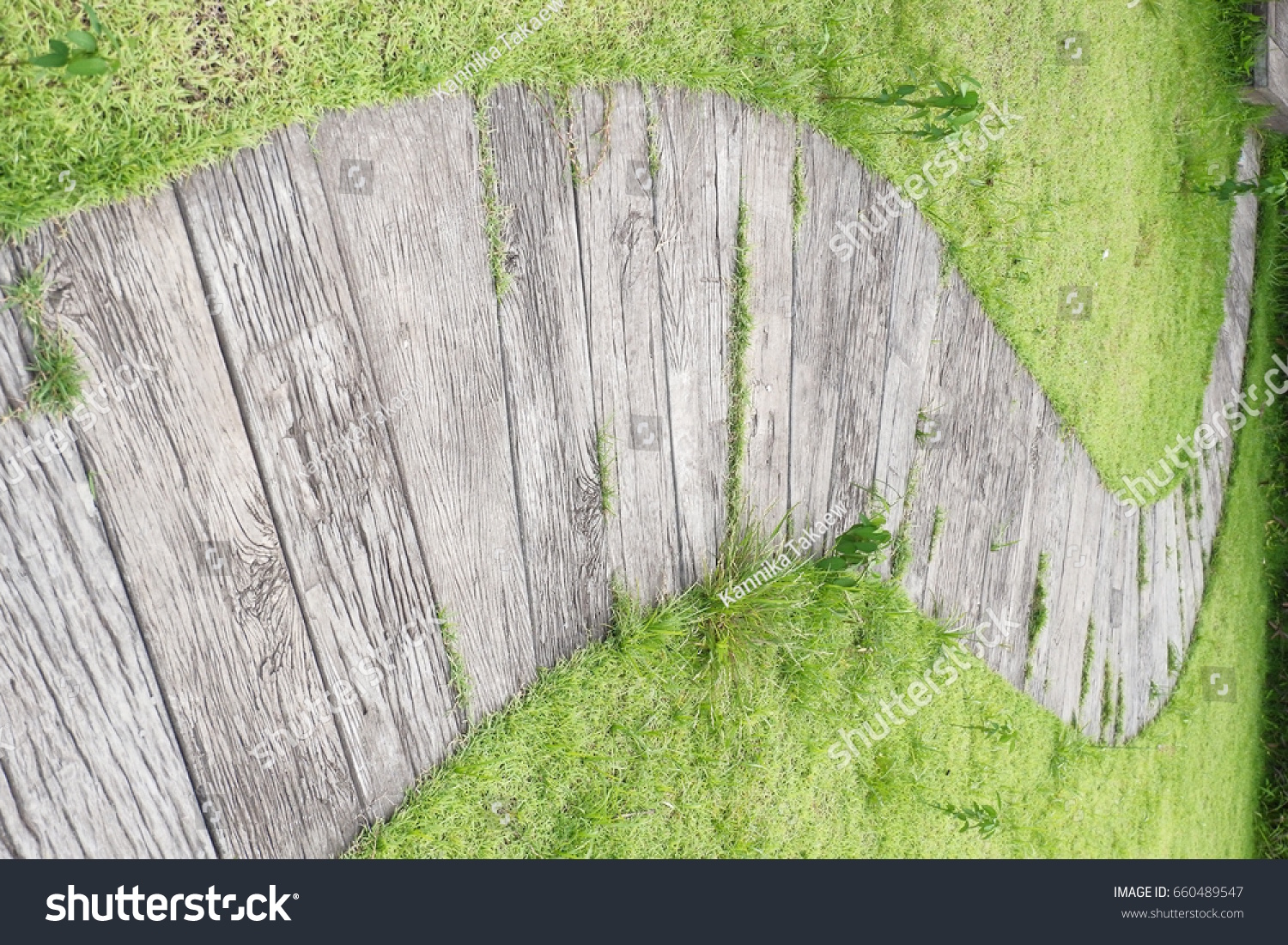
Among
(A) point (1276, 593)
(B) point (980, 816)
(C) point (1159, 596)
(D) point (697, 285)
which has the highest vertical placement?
(D) point (697, 285)

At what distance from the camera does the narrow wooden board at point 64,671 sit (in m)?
1.93

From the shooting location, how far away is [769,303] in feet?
10.0

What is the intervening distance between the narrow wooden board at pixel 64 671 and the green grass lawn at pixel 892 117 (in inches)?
15.7

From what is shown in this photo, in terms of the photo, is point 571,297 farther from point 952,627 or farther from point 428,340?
point 952,627

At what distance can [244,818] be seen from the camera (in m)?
2.22

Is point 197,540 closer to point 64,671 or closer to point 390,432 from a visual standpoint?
point 64,671

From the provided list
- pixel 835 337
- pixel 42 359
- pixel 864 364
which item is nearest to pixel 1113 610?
pixel 864 364

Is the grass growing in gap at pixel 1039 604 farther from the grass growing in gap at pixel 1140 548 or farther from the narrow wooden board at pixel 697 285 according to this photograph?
the narrow wooden board at pixel 697 285

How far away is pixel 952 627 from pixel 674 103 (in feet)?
7.08

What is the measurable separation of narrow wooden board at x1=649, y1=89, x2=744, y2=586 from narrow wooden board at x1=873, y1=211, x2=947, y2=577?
75 centimetres

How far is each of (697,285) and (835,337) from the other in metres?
0.59

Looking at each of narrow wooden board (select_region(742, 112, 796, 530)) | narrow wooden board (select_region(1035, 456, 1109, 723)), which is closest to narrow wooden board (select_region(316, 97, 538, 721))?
narrow wooden board (select_region(742, 112, 796, 530))
